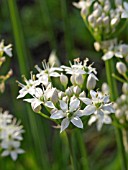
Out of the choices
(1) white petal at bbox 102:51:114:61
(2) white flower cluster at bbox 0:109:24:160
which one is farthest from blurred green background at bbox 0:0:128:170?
(1) white petal at bbox 102:51:114:61

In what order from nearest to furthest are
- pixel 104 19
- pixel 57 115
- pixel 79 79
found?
1. pixel 57 115
2. pixel 79 79
3. pixel 104 19

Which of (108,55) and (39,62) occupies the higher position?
(39,62)

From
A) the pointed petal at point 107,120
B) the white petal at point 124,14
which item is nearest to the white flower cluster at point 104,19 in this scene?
the white petal at point 124,14

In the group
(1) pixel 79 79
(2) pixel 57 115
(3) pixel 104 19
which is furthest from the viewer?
(3) pixel 104 19

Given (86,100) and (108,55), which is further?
(108,55)

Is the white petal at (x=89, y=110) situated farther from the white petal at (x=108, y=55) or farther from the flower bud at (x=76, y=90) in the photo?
the white petal at (x=108, y=55)

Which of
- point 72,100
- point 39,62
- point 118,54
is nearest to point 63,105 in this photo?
point 72,100

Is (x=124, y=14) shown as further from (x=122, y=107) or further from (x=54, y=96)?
(x=54, y=96)
